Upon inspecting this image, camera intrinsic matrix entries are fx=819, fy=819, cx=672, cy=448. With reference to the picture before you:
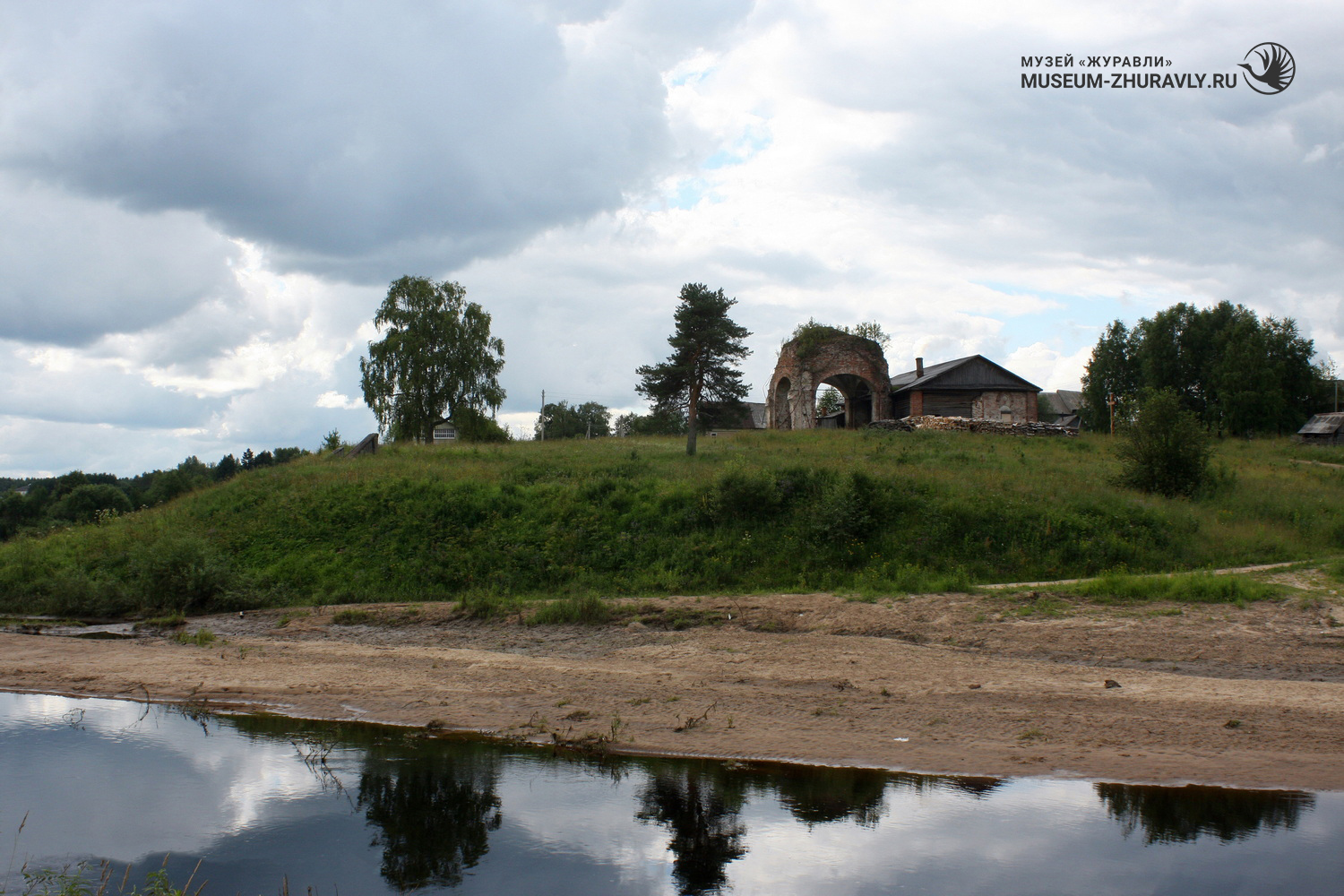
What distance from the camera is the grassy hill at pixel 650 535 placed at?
58.1 ft

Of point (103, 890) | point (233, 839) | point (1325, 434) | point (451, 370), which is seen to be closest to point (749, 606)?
point (233, 839)

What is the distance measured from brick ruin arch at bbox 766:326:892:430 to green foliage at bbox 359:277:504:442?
1787 centimetres

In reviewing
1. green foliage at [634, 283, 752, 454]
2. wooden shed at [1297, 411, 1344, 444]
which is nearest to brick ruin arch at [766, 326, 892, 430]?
green foliage at [634, 283, 752, 454]

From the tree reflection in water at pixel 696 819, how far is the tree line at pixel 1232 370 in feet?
167

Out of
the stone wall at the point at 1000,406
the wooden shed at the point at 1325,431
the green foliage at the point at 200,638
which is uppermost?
the stone wall at the point at 1000,406

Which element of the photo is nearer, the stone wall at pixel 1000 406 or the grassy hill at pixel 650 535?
the grassy hill at pixel 650 535

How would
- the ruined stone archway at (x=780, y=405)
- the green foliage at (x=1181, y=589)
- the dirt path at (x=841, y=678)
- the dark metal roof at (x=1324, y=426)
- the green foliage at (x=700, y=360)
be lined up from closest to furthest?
the dirt path at (x=841, y=678)
the green foliage at (x=1181, y=589)
the green foliage at (x=700, y=360)
the ruined stone archway at (x=780, y=405)
the dark metal roof at (x=1324, y=426)

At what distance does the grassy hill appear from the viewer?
17.7 metres

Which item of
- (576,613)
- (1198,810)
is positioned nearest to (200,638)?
(576,613)

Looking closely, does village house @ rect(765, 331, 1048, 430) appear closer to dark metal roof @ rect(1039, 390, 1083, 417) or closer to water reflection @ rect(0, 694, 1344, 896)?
water reflection @ rect(0, 694, 1344, 896)

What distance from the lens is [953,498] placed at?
1928cm

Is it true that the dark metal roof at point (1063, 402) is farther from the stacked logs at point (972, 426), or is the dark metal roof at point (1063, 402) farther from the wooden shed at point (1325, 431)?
the stacked logs at point (972, 426)

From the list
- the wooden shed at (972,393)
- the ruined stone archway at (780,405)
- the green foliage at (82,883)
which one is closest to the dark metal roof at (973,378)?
the wooden shed at (972,393)

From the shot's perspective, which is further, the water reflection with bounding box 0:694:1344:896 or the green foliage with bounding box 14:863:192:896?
the water reflection with bounding box 0:694:1344:896
